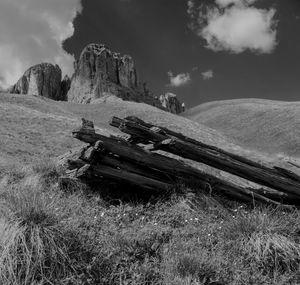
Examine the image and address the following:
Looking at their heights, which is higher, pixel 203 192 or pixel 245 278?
pixel 203 192

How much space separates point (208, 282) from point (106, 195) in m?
3.40

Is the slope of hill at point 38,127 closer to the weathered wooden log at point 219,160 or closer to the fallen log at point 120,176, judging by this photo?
the fallen log at point 120,176

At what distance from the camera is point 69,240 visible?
18.7 feet

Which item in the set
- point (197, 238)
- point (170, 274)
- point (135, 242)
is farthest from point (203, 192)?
point (170, 274)

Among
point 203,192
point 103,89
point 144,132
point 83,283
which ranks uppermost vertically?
point 103,89

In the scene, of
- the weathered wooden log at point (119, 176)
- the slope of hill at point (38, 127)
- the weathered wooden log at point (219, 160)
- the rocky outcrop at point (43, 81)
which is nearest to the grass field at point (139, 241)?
the weathered wooden log at point (119, 176)

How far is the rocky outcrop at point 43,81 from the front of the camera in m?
181

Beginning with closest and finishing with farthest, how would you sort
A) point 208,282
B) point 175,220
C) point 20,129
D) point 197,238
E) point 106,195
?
point 208,282
point 197,238
point 175,220
point 106,195
point 20,129

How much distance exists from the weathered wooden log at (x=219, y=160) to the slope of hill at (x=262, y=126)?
50.6m

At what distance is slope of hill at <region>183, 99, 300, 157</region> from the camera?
6391 centimetres

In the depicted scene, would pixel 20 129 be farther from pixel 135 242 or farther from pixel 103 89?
pixel 103 89

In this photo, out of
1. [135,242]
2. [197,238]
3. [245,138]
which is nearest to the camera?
[135,242]

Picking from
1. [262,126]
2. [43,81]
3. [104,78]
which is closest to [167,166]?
[262,126]

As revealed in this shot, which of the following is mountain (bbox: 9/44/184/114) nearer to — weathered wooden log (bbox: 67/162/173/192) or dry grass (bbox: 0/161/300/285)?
weathered wooden log (bbox: 67/162/173/192)
